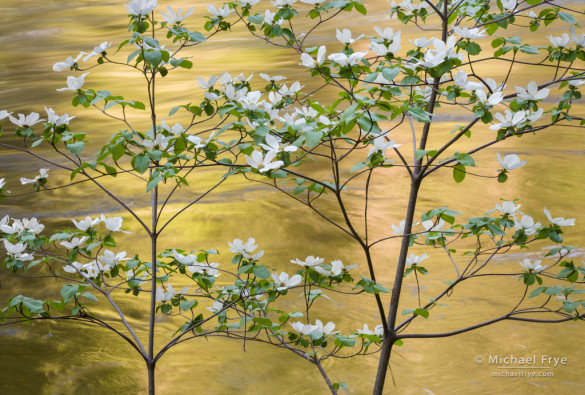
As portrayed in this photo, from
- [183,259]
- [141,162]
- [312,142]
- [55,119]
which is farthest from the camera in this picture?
[183,259]

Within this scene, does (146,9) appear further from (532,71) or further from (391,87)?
(532,71)

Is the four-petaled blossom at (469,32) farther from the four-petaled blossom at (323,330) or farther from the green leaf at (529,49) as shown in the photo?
the four-petaled blossom at (323,330)

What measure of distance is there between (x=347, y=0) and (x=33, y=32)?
843cm

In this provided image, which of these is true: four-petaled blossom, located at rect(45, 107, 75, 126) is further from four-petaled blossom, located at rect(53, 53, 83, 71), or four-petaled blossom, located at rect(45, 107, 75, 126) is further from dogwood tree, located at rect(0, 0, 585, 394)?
four-petaled blossom, located at rect(53, 53, 83, 71)

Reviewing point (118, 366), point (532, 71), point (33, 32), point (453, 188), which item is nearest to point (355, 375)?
point (118, 366)

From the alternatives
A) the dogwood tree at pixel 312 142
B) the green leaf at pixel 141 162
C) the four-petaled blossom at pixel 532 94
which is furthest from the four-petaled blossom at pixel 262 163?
the four-petaled blossom at pixel 532 94

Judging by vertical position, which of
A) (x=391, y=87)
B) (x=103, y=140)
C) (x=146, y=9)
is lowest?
(x=103, y=140)

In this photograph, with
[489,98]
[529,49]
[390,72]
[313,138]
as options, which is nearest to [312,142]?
[313,138]

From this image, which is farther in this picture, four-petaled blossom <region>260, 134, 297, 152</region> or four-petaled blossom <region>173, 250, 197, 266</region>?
four-petaled blossom <region>173, 250, 197, 266</region>

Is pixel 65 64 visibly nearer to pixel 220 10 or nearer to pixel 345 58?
pixel 220 10

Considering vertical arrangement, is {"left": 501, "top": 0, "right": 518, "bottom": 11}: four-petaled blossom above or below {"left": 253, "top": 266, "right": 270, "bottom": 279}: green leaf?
above

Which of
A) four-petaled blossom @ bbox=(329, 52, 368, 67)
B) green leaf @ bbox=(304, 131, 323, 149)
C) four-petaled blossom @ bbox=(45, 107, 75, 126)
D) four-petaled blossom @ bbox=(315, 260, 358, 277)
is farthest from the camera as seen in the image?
four-petaled blossom @ bbox=(315, 260, 358, 277)

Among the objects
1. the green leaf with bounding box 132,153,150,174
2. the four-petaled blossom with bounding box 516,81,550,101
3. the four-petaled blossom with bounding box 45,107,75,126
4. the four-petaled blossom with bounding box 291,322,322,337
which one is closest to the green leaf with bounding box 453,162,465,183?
the four-petaled blossom with bounding box 516,81,550,101

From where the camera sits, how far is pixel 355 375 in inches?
72.9
